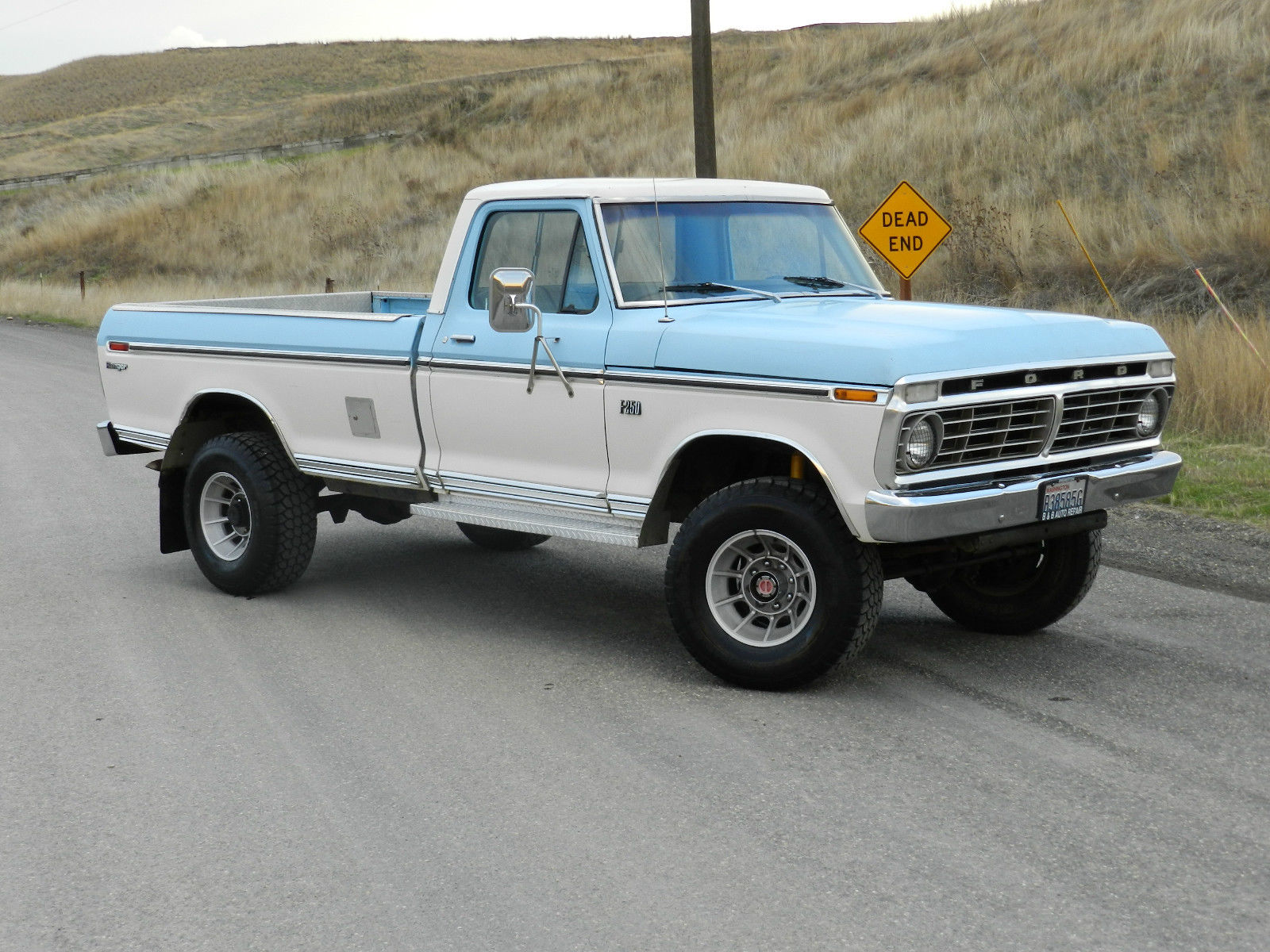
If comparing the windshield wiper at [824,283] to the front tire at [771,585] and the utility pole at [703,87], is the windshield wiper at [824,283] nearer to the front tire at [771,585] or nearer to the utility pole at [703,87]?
the front tire at [771,585]

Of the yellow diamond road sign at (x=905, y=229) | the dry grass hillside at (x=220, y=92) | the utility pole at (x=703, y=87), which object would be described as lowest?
the yellow diamond road sign at (x=905, y=229)

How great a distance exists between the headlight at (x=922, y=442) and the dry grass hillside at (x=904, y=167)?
666 cm

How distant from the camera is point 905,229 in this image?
13391 mm

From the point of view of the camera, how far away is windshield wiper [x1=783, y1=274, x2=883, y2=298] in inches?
259

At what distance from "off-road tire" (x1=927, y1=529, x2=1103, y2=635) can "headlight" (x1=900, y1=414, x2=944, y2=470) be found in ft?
3.58

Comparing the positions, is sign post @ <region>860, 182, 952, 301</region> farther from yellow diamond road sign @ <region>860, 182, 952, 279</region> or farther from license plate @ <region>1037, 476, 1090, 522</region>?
→ license plate @ <region>1037, 476, 1090, 522</region>

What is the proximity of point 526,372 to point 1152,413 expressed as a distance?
2739 millimetres

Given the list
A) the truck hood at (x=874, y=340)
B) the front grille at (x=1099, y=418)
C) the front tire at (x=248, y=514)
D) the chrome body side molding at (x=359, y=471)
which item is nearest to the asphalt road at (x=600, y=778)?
the front tire at (x=248, y=514)

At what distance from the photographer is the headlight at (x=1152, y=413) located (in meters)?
6.10

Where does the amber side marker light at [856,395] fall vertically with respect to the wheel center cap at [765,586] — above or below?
above

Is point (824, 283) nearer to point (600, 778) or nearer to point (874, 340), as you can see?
point (874, 340)

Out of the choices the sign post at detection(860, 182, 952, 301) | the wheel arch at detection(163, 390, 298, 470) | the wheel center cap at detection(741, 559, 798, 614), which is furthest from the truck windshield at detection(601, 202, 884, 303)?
the sign post at detection(860, 182, 952, 301)

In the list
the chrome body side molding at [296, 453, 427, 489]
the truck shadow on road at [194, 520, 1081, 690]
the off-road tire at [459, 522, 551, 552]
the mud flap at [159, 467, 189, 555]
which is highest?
the chrome body side molding at [296, 453, 427, 489]

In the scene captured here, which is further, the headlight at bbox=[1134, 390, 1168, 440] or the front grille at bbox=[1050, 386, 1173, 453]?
the headlight at bbox=[1134, 390, 1168, 440]
